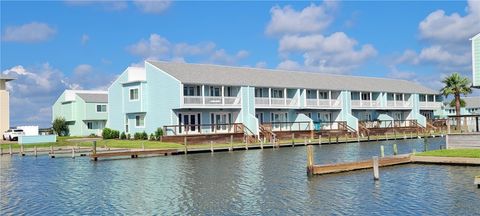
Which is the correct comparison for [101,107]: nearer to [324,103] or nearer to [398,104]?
[324,103]

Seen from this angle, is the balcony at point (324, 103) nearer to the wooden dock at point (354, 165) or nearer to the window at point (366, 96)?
the window at point (366, 96)

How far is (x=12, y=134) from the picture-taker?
76.3 m

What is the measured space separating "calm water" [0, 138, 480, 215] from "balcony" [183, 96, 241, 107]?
2248 centimetres

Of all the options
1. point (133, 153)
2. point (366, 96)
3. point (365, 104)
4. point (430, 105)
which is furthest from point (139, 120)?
point (430, 105)

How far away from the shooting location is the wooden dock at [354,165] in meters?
31.0

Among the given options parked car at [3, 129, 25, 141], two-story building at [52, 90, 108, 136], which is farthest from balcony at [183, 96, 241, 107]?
two-story building at [52, 90, 108, 136]

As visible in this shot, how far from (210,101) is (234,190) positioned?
124 feet

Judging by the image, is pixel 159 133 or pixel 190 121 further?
pixel 190 121

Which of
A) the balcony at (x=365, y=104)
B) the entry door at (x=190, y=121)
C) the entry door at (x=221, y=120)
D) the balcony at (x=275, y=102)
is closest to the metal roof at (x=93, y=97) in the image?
the entry door at (x=190, y=121)

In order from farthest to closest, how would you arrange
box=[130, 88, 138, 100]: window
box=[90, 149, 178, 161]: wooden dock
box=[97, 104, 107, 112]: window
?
1. box=[97, 104, 107, 112]: window
2. box=[130, 88, 138, 100]: window
3. box=[90, 149, 178, 161]: wooden dock

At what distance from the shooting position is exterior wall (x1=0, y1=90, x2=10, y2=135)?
8038 centimetres

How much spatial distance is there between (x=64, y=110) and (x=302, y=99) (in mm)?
41220

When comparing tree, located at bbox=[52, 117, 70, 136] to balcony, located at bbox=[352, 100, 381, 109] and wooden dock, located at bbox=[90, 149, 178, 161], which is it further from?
balcony, located at bbox=[352, 100, 381, 109]

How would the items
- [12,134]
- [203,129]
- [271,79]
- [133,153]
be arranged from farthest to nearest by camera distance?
[12,134] → [271,79] → [203,129] → [133,153]
